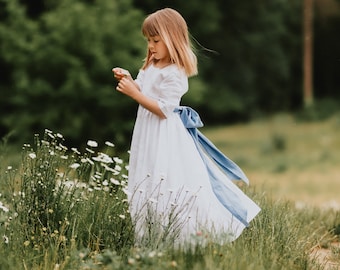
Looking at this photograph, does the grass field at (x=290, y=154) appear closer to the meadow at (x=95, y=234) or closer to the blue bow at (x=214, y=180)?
the meadow at (x=95, y=234)

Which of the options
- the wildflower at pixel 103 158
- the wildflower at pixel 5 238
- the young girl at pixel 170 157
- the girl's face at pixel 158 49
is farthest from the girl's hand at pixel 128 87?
the wildflower at pixel 5 238

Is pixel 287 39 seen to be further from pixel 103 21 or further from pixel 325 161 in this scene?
pixel 103 21

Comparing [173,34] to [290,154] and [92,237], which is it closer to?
[92,237]

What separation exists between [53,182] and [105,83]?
1271 centimetres

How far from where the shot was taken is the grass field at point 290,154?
1423 cm

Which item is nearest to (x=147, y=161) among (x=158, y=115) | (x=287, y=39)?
(x=158, y=115)

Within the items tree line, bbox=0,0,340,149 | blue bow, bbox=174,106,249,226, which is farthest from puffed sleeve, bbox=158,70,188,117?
tree line, bbox=0,0,340,149

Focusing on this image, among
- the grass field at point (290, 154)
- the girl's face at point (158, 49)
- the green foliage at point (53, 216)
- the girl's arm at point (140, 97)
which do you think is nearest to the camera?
the green foliage at point (53, 216)

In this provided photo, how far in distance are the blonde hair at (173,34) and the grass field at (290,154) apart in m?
5.97

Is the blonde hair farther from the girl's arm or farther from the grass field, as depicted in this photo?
the grass field

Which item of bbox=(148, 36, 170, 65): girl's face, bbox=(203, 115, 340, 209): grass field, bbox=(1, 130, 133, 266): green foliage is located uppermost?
bbox=(203, 115, 340, 209): grass field

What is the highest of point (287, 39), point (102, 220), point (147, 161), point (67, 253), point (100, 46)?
point (287, 39)

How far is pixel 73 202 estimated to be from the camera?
186 inches

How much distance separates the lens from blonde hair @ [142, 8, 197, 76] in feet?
14.4
